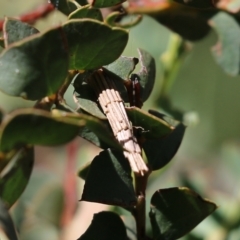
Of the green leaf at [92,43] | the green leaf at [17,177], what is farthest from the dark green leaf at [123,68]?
the green leaf at [17,177]

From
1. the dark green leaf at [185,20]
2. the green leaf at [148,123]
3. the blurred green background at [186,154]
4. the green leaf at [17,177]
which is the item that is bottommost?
the blurred green background at [186,154]

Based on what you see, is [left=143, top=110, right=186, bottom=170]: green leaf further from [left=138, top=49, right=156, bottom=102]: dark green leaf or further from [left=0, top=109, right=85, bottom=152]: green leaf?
[left=0, top=109, right=85, bottom=152]: green leaf

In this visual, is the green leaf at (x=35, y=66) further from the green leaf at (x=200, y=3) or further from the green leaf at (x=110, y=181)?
the green leaf at (x=200, y=3)

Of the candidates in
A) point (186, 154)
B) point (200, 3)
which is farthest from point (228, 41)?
point (186, 154)

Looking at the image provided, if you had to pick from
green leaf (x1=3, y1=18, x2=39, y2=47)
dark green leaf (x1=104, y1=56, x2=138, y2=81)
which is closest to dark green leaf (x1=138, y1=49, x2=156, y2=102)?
Answer: dark green leaf (x1=104, y1=56, x2=138, y2=81)

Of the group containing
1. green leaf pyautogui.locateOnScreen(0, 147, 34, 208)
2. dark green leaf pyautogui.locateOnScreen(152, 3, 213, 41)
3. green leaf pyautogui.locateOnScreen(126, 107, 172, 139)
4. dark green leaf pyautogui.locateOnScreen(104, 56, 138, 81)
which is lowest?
green leaf pyautogui.locateOnScreen(0, 147, 34, 208)

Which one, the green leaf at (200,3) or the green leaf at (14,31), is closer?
the green leaf at (14,31)

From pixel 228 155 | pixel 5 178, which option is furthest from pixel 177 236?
pixel 228 155

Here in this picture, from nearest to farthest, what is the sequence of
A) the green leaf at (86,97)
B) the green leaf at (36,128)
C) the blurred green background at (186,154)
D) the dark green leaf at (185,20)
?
the green leaf at (36,128) < the green leaf at (86,97) < the dark green leaf at (185,20) < the blurred green background at (186,154)
